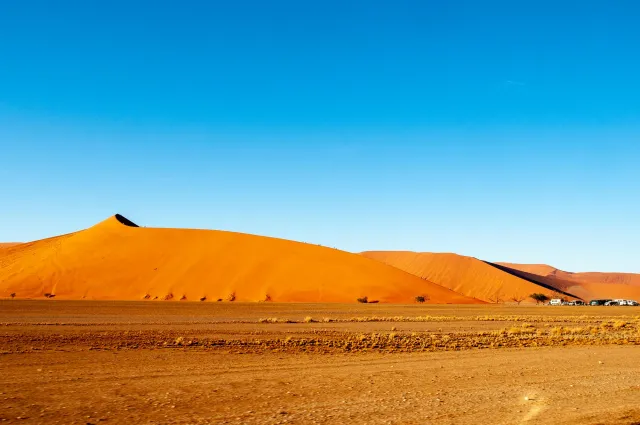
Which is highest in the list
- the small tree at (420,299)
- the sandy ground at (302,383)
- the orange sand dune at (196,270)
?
the orange sand dune at (196,270)

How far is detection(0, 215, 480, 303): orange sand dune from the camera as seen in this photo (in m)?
69.7

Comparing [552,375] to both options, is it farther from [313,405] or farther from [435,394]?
[313,405]

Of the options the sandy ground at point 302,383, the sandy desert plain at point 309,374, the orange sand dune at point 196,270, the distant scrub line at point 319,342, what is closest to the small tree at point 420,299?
the orange sand dune at point 196,270

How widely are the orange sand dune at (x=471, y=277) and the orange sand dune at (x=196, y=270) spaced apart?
43.3m

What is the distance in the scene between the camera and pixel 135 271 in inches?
2958

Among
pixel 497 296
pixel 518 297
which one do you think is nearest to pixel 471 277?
pixel 497 296

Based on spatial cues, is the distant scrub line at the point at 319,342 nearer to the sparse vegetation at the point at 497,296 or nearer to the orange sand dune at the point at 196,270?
the orange sand dune at the point at 196,270

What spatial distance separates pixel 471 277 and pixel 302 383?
124 m

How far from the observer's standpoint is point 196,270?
7588cm

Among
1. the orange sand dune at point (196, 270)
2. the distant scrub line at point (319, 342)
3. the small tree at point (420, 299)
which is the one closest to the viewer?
the distant scrub line at point (319, 342)

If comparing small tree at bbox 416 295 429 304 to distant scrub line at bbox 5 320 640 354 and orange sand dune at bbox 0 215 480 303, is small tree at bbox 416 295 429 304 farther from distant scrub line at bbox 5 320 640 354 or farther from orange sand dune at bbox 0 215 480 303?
distant scrub line at bbox 5 320 640 354

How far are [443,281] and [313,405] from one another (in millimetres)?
124567

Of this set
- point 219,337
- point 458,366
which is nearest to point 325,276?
point 219,337

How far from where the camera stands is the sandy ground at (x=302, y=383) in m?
9.64
